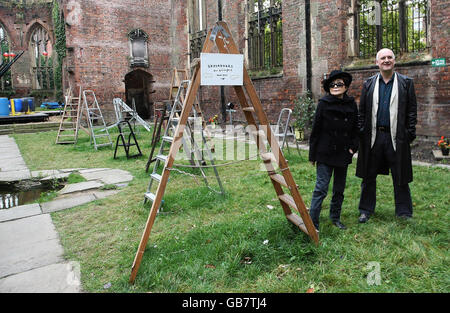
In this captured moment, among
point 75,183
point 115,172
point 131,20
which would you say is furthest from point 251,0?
point 75,183

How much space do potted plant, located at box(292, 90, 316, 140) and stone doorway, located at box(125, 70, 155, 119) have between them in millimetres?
11264

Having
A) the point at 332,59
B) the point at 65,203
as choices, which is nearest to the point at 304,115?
the point at 332,59

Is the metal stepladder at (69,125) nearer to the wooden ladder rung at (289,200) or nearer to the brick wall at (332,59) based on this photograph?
the brick wall at (332,59)

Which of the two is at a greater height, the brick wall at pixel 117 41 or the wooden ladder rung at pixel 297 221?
the brick wall at pixel 117 41

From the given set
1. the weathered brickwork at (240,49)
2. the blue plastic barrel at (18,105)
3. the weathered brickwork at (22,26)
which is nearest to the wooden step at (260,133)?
the weathered brickwork at (240,49)

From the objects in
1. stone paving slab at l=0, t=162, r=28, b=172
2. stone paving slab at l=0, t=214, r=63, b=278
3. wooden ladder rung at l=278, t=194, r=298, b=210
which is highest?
wooden ladder rung at l=278, t=194, r=298, b=210

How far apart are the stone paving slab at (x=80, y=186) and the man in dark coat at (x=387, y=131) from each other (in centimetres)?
422

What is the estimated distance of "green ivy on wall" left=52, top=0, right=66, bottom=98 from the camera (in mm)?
21956

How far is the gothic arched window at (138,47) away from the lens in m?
18.2

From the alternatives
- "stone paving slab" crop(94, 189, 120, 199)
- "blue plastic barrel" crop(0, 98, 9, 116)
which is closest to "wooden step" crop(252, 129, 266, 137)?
"stone paving slab" crop(94, 189, 120, 199)

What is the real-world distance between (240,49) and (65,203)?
34.3ft

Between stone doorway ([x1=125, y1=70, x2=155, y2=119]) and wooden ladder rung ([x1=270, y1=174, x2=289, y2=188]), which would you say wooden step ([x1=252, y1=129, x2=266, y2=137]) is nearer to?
wooden ladder rung ([x1=270, y1=174, x2=289, y2=188])

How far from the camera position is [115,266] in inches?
121
